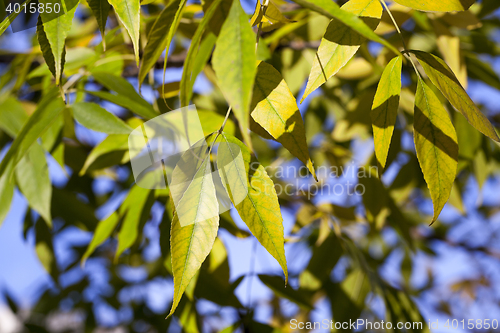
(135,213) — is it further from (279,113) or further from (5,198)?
(279,113)

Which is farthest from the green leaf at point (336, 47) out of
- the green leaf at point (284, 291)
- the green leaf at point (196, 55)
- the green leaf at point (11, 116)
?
the green leaf at point (11, 116)

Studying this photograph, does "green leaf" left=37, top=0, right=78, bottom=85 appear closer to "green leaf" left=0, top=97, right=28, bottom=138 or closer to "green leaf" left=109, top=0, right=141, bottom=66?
"green leaf" left=109, top=0, right=141, bottom=66

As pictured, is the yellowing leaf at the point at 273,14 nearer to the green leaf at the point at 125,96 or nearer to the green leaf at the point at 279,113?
the green leaf at the point at 279,113

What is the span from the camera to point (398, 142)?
84 cm

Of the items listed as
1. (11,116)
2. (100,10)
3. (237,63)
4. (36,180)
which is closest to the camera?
(237,63)

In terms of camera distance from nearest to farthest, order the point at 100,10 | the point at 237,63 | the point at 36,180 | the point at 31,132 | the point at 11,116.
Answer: the point at 237,63
the point at 100,10
the point at 31,132
the point at 36,180
the point at 11,116

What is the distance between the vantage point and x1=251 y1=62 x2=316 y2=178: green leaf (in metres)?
0.33

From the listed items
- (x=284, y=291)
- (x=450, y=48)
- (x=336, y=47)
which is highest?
(x=336, y=47)

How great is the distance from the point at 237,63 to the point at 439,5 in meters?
0.24

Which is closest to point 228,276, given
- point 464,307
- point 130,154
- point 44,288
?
point 130,154

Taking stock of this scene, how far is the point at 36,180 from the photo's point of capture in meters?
0.57

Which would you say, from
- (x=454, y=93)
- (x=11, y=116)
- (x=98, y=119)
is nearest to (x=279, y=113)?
(x=454, y=93)

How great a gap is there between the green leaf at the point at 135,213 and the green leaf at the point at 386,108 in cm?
39

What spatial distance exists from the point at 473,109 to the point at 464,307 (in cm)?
242
